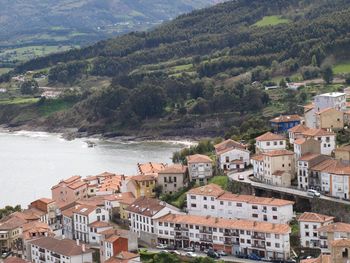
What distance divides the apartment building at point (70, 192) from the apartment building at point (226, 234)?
6962mm

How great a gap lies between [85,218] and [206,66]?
47.5 m

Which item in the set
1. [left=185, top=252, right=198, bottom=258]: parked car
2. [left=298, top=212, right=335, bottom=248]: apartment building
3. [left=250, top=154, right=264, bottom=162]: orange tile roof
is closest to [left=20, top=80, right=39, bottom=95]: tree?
[left=250, top=154, right=264, bottom=162]: orange tile roof

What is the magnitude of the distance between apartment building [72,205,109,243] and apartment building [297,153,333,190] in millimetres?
7197

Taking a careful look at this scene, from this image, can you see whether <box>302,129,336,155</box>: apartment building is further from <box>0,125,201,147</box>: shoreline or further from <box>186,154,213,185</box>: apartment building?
<box>0,125,201,147</box>: shoreline

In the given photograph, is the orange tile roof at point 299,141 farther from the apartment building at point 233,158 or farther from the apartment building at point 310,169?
the apartment building at point 233,158

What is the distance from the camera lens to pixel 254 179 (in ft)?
109

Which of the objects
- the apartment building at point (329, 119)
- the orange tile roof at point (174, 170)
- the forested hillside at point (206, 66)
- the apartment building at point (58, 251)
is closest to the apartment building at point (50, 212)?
the apartment building at point (58, 251)

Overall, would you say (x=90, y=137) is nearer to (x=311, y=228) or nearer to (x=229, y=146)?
(x=229, y=146)

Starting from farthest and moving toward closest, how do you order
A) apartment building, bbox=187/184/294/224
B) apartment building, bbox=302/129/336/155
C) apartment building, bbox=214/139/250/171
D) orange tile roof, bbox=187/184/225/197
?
apartment building, bbox=214/139/250/171 < apartment building, bbox=302/129/336/155 < orange tile roof, bbox=187/184/225/197 < apartment building, bbox=187/184/294/224

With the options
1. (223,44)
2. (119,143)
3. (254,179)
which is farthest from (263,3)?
(254,179)

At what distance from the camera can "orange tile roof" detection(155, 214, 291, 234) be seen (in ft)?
91.2

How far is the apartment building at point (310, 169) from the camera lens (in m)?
31.0

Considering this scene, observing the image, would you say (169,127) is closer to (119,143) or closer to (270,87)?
(119,143)

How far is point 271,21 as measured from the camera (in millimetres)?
94438
